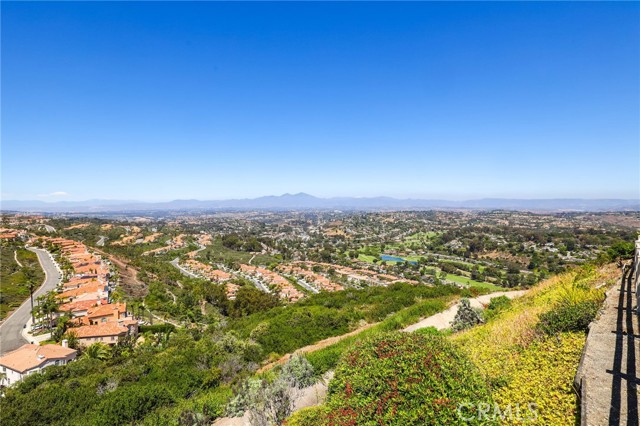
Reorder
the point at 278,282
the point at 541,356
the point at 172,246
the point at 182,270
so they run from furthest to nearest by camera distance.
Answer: the point at 172,246 → the point at 182,270 → the point at 278,282 → the point at 541,356

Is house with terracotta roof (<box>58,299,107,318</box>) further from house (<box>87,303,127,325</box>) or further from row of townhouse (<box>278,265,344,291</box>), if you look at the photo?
row of townhouse (<box>278,265,344,291</box>)

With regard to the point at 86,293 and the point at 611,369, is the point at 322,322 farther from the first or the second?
the point at 86,293

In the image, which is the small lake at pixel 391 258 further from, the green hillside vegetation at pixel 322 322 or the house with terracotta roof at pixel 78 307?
the house with terracotta roof at pixel 78 307

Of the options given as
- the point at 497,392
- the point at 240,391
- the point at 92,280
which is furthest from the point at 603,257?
the point at 92,280

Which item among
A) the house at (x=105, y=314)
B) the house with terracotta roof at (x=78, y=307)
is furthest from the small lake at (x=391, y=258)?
the house with terracotta roof at (x=78, y=307)

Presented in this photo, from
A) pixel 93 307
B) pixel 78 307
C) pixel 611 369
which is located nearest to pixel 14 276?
pixel 78 307

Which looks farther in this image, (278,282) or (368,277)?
(368,277)
